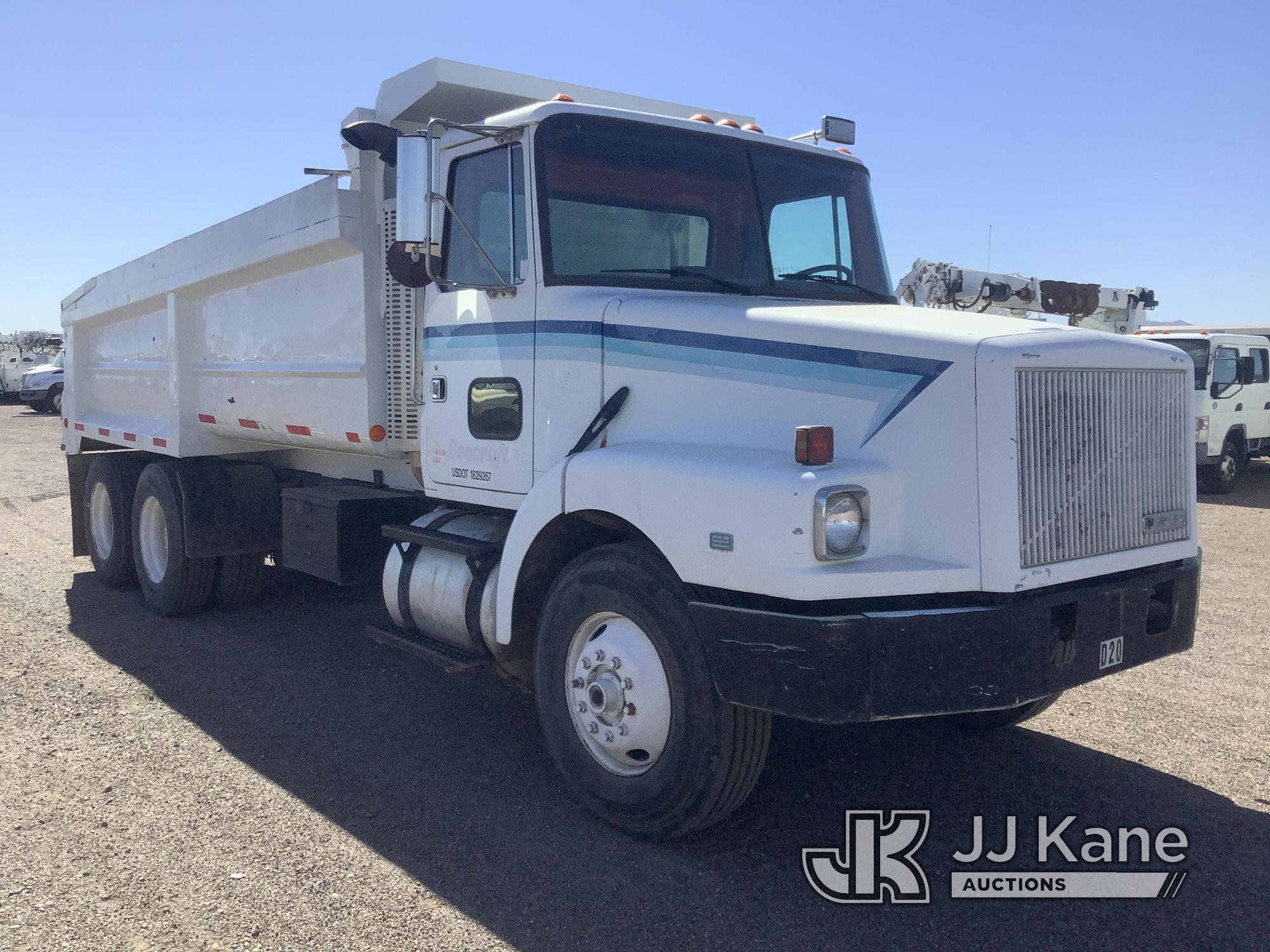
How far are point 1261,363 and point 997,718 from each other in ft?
48.1

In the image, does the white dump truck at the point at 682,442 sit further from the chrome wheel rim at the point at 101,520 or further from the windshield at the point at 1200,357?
the windshield at the point at 1200,357

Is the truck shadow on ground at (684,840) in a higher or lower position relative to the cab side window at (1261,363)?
lower

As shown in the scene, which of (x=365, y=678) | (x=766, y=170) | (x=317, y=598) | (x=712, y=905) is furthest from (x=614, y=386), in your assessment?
(x=317, y=598)

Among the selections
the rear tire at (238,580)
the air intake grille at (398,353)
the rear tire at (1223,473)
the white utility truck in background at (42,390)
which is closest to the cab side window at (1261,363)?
the rear tire at (1223,473)

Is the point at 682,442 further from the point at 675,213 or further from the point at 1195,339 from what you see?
the point at 1195,339

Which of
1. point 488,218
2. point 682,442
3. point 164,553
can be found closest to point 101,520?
point 164,553

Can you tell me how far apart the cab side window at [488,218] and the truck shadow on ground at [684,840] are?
2.20 m

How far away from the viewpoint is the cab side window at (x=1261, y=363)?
653 inches

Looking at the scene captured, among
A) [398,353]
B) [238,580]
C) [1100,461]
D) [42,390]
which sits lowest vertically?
[238,580]

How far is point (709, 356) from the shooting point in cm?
396

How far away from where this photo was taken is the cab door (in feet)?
15.2

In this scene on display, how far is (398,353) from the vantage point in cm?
562

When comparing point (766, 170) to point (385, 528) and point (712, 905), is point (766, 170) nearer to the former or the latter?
point (385, 528)

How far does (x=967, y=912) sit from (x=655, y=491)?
170cm
